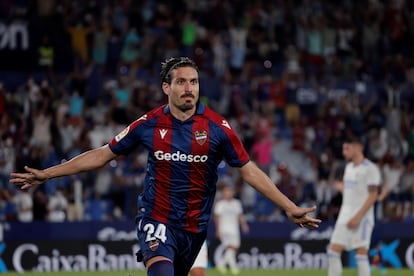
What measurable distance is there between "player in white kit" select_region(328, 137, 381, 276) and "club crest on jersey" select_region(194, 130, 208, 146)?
571 centimetres

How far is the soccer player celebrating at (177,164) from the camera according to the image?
24.7 feet

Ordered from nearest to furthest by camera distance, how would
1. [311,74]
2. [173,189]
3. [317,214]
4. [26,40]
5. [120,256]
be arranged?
[173,189] < [120,256] < [317,214] < [26,40] < [311,74]

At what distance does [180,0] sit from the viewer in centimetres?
2369

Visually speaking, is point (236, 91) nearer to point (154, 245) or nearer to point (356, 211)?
point (356, 211)

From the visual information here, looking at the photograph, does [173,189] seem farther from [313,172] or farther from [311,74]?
[311,74]

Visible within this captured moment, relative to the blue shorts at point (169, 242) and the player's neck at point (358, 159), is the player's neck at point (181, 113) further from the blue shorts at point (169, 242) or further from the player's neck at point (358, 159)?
the player's neck at point (358, 159)

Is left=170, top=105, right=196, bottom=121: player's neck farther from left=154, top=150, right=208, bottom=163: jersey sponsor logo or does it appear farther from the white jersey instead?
the white jersey

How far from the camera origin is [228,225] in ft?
58.0

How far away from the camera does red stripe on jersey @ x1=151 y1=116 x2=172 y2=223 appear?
7621 millimetres

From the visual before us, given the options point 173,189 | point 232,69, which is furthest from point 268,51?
point 173,189

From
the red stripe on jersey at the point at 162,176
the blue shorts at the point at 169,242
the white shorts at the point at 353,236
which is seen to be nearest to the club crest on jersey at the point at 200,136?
the red stripe on jersey at the point at 162,176

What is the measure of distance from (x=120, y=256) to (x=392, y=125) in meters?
7.61

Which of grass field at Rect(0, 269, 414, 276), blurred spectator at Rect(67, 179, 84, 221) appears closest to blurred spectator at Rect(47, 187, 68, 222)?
blurred spectator at Rect(67, 179, 84, 221)

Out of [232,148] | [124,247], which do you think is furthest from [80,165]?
[124,247]
